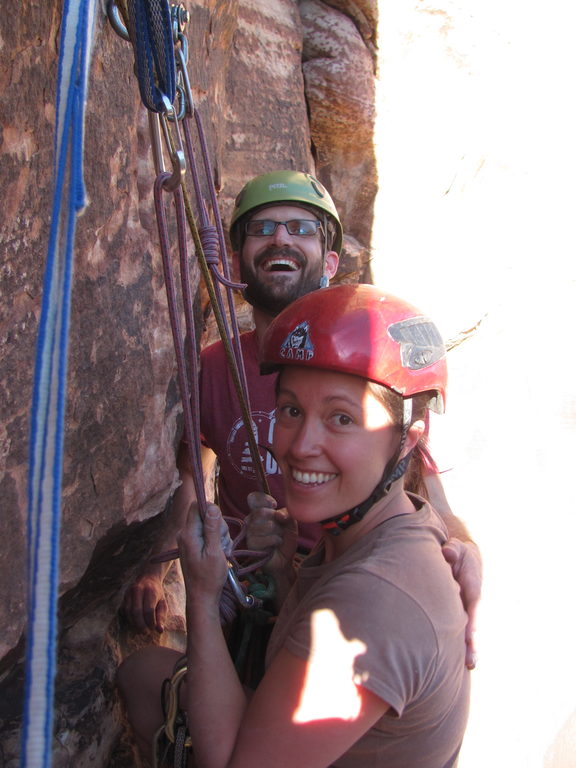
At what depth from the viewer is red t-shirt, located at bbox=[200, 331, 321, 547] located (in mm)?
2678

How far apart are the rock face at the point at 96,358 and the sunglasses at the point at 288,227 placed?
388mm

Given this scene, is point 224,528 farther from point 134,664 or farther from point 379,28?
point 379,28

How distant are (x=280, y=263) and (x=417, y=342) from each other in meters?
1.36

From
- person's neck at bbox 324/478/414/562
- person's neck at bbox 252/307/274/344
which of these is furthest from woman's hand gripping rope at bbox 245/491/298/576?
person's neck at bbox 252/307/274/344

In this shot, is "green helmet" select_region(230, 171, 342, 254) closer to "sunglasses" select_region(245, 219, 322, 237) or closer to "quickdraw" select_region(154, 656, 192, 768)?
"sunglasses" select_region(245, 219, 322, 237)

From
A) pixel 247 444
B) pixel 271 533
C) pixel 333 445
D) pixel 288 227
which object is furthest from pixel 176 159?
pixel 288 227

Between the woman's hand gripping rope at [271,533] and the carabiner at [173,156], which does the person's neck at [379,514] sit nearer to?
the woman's hand gripping rope at [271,533]

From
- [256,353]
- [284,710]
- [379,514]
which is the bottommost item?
[284,710]

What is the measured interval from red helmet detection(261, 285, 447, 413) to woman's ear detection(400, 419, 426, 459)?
4.0 inches

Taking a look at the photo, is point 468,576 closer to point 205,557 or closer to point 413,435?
point 413,435

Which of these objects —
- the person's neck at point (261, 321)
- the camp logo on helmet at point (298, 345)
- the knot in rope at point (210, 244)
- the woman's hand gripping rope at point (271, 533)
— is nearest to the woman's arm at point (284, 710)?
the woman's hand gripping rope at point (271, 533)

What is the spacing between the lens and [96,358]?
1796 millimetres

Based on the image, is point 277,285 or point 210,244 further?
point 277,285

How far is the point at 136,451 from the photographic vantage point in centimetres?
203
